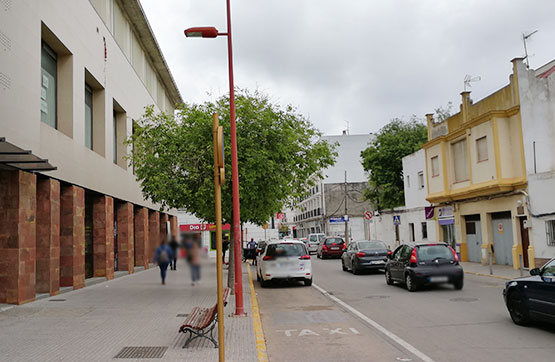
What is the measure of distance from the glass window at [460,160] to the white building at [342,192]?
32.7m

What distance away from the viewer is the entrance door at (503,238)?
22.7 meters

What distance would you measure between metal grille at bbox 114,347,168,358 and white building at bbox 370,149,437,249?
25643 mm

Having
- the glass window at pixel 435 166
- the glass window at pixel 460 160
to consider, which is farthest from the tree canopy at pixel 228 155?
the glass window at pixel 435 166

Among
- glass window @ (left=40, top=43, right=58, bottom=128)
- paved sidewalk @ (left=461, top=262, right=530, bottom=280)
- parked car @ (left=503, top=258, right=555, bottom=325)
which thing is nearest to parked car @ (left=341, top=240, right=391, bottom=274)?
paved sidewalk @ (left=461, top=262, right=530, bottom=280)

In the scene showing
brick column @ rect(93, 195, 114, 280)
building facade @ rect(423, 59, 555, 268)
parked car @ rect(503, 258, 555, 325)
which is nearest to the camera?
parked car @ rect(503, 258, 555, 325)

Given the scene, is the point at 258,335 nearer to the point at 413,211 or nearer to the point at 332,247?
the point at 332,247

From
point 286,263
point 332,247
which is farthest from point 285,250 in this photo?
point 332,247

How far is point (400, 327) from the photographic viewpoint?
950 cm

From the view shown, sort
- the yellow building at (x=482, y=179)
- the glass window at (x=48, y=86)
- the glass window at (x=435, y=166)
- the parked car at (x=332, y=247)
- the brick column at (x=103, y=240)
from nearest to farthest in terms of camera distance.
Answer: the glass window at (x=48, y=86) → the brick column at (x=103, y=240) → the yellow building at (x=482, y=179) → the glass window at (x=435, y=166) → the parked car at (x=332, y=247)

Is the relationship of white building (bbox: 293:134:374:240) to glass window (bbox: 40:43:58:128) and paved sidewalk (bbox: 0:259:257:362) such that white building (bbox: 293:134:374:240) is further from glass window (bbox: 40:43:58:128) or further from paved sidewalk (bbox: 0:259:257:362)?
paved sidewalk (bbox: 0:259:257:362)

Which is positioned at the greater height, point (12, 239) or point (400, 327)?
point (12, 239)

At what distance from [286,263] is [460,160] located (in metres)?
13.5

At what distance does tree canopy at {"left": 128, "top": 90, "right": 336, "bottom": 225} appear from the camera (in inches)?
562

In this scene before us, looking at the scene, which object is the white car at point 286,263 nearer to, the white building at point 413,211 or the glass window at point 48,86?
the glass window at point 48,86
